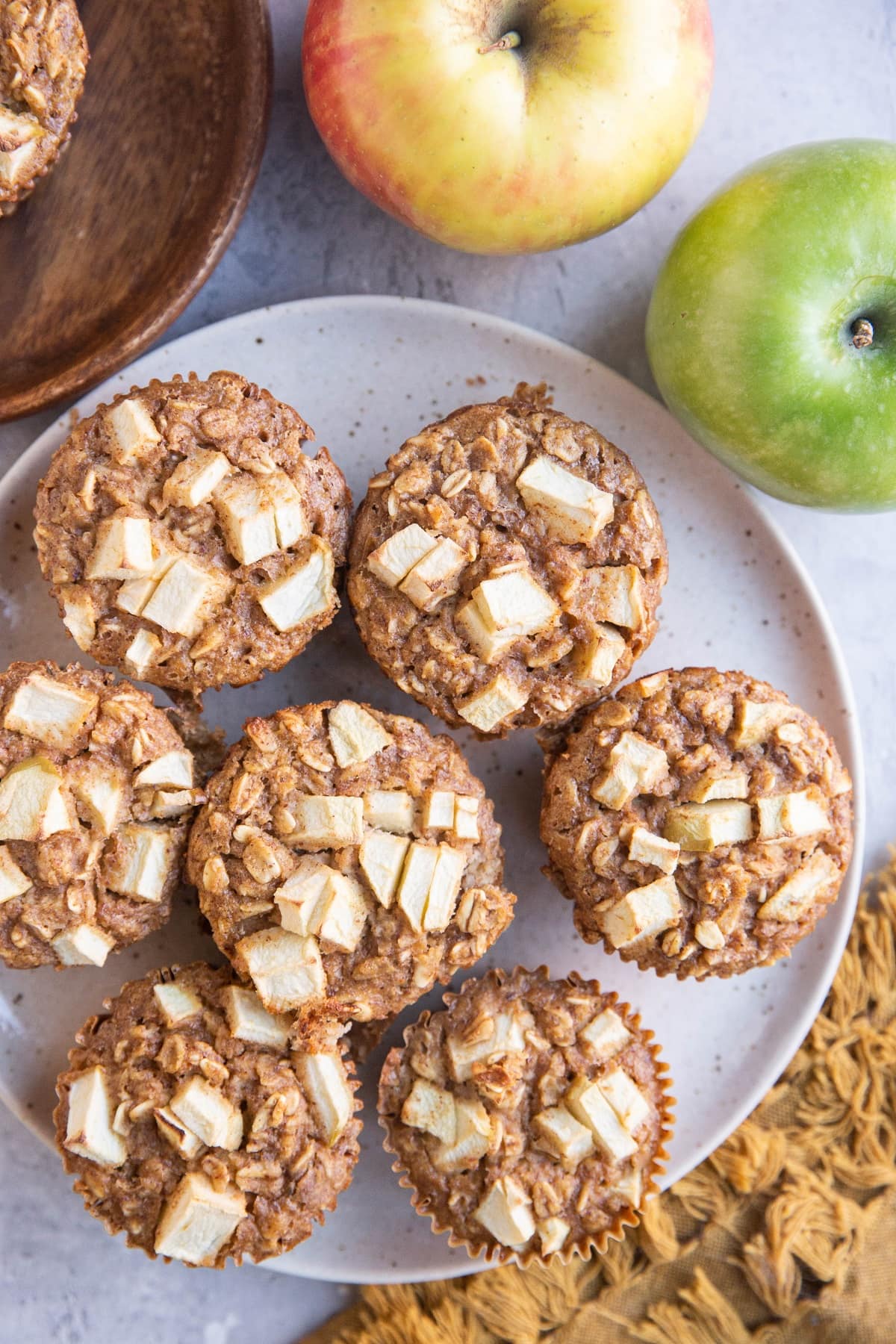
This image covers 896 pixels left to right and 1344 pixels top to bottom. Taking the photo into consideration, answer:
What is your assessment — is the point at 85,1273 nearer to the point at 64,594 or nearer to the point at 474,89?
the point at 64,594

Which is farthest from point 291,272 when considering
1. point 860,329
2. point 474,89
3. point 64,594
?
point 860,329

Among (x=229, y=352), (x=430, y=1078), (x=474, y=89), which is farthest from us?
(x=229, y=352)

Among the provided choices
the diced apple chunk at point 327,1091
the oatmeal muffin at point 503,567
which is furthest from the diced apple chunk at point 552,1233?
the oatmeal muffin at point 503,567

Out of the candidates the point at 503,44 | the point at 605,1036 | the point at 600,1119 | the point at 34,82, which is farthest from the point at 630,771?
the point at 34,82

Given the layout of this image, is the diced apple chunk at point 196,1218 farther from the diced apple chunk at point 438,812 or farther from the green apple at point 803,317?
the green apple at point 803,317

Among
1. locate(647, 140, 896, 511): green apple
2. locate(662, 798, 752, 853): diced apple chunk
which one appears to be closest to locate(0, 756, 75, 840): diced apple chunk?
locate(662, 798, 752, 853): diced apple chunk

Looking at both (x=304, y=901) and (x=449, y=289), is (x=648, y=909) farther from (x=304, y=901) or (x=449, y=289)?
(x=449, y=289)
